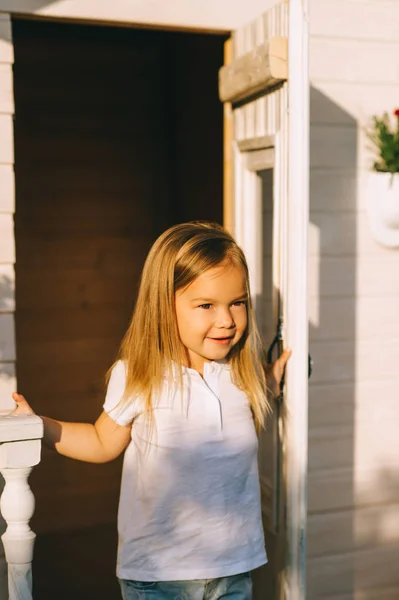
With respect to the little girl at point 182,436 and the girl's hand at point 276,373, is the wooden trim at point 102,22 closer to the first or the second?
the little girl at point 182,436

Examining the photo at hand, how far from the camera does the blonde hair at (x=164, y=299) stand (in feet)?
7.30

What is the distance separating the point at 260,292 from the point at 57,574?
70.6 inches

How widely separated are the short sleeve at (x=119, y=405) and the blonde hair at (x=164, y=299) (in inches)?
0.7

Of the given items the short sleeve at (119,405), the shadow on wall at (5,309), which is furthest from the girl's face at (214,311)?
the shadow on wall at (5,309)

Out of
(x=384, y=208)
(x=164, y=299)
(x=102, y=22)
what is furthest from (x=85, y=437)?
(x=384, y=208)

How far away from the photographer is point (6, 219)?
8.87 ft

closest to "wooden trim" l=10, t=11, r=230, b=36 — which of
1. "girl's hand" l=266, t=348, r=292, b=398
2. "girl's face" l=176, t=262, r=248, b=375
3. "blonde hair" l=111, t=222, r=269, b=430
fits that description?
"blonde hair" l=111, t=222, r=269, b=430

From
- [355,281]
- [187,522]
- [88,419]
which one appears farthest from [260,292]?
[88,419]

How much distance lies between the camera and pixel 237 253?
2.28 meters

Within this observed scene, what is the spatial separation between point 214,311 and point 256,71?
2.69 feet

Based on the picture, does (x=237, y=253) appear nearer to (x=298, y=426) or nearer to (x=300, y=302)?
(x=300, y=302)

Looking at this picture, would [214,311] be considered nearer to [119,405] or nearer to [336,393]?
[119,405]

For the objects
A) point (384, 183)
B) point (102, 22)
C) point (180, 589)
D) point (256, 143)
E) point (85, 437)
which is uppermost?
point (102, 22)

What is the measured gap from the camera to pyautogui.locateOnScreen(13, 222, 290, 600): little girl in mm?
2221
